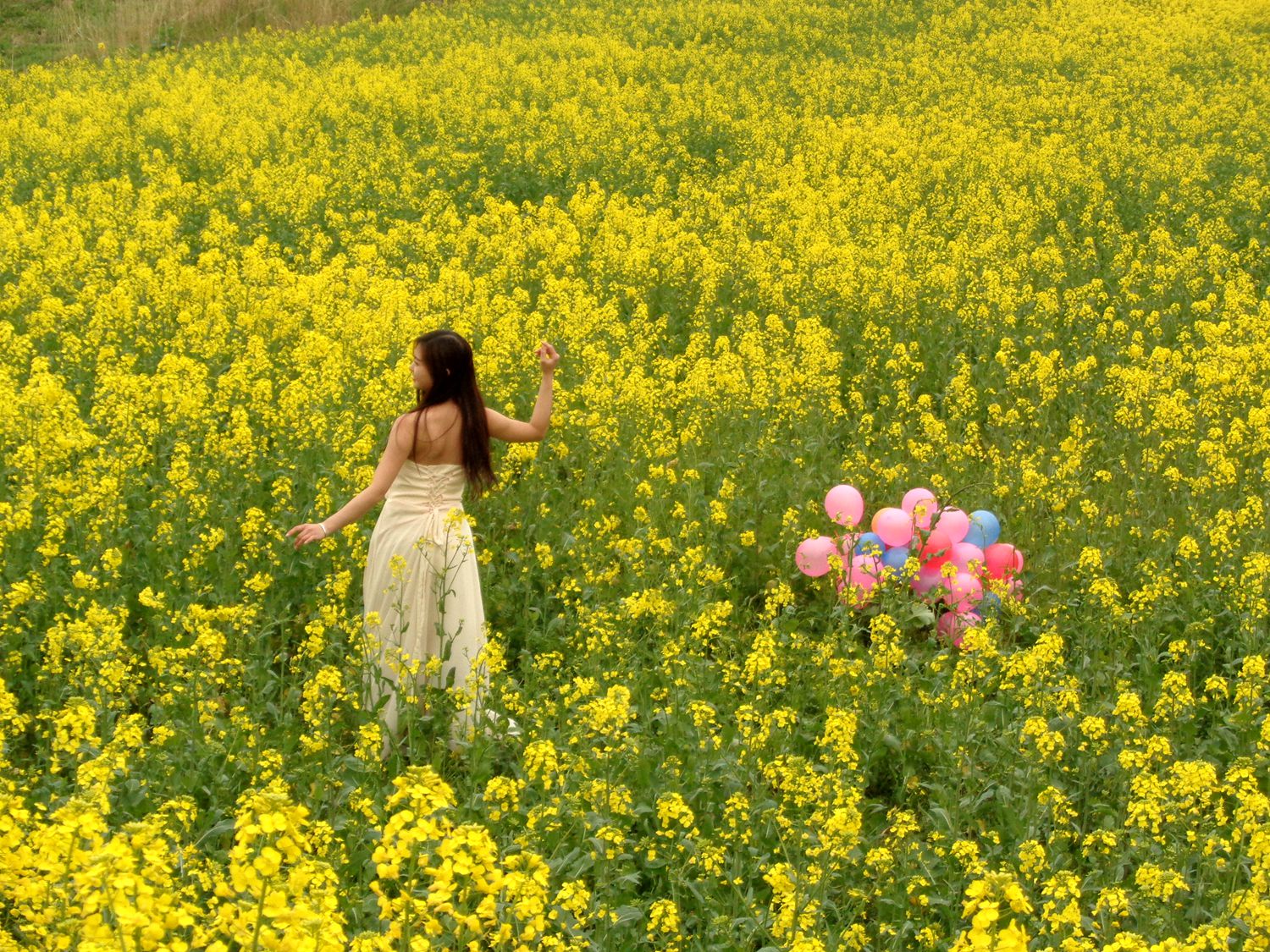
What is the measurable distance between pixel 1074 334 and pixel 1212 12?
20.1 m

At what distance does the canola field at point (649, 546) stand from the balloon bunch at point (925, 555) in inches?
6.7

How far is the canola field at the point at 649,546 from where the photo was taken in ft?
14.1

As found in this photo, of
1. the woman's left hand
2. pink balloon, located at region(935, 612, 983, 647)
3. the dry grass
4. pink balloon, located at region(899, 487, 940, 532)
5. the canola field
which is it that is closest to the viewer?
the canola field

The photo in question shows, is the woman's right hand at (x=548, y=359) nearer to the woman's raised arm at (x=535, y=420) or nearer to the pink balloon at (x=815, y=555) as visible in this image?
the woman's raised arm at (x=535, y=420)

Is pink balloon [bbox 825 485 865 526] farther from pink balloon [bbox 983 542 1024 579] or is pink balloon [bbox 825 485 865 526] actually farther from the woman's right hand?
the woman's right hand

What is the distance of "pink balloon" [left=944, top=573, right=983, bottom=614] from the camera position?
6625 mm

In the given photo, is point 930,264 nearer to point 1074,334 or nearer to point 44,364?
point 1074,334

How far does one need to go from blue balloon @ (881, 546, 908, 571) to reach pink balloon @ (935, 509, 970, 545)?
203mm

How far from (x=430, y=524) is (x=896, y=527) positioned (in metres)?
2.36

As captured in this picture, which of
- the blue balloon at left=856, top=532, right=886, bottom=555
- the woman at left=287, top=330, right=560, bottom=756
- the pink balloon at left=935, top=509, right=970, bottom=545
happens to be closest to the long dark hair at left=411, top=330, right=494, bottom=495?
the woman at left=287, top=330, right=560, bottom=756

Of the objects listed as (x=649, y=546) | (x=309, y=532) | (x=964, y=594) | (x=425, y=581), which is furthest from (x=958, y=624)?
(x=309, y=532)

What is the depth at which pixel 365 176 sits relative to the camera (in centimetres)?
1468

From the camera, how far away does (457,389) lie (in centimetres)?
596

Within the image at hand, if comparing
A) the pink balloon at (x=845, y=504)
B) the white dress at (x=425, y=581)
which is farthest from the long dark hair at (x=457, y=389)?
the pink balloon at (x=845, y=504)
